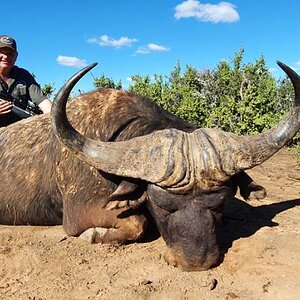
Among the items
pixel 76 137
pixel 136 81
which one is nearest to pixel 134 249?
pixel 76 137

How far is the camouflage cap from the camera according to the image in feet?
23.4

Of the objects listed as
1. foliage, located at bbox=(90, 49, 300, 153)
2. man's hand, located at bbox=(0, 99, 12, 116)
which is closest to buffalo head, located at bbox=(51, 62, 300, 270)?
man's hand, located at bbox=(0, 99, 12, 116)

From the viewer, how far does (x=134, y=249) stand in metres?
4.35

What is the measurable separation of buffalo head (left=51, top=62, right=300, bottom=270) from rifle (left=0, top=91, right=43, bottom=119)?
136 inches

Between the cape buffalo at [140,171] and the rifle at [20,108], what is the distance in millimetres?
1830

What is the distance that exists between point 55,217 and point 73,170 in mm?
796

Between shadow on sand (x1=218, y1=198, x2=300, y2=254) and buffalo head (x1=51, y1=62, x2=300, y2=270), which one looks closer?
buffalo head (x1=51, y1=62, x2=300, y2=270)

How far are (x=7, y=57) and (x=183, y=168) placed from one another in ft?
15.6

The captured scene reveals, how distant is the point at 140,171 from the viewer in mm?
3666

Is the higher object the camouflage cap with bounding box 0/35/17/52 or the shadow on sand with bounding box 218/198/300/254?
the camouflage cap with bounding box 0/35/17/52

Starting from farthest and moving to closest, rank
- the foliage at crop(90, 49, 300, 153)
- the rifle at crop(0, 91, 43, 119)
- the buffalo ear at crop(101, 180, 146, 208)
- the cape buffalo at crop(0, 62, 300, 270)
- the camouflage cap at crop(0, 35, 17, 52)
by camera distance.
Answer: the foliage at crop(90, 49, 300, 153) → the camouflage cap at crop(0, 35, 17, 52) → the rifle at crop(0, 91, 43, 119) → the buffalo ear at crop(101, 180, 146, 208) → the cape buffalo at crop(0, 62, 300, 270)

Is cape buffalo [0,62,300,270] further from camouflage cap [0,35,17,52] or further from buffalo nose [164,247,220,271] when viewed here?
camouflage cap [0,35,17,52]

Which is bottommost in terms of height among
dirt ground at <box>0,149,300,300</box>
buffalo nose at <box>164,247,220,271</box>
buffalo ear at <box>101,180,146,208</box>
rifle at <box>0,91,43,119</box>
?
dirt ground at <box>0,149,300,300</box>

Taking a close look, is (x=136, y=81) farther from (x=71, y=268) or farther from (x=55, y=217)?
(x=71, y=268)
